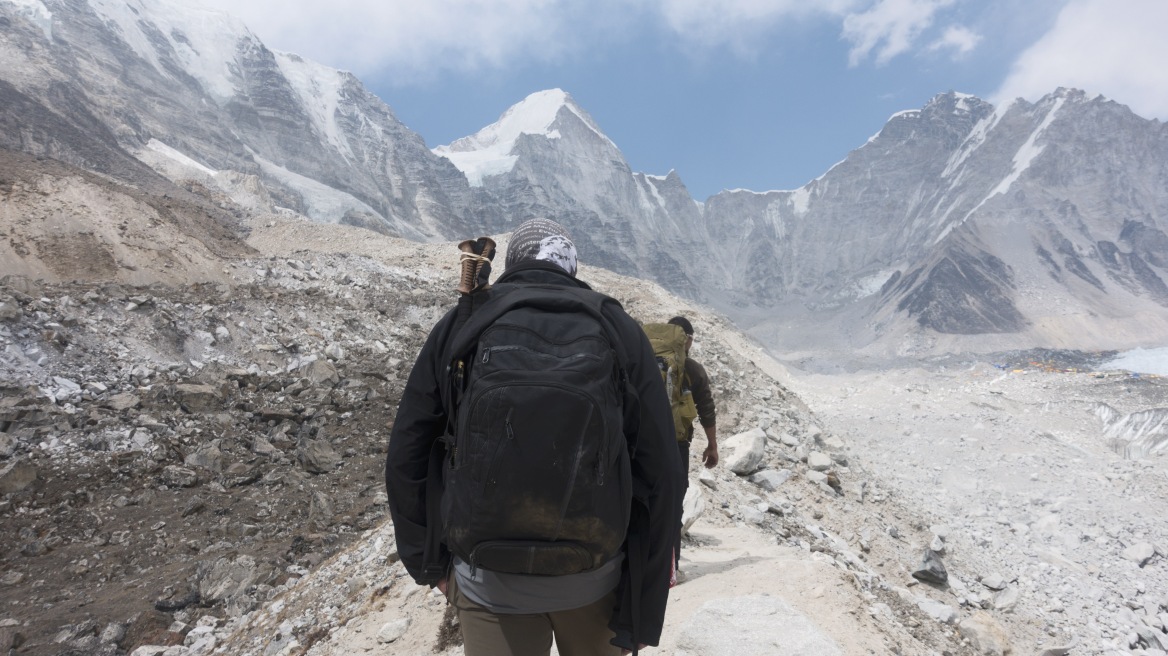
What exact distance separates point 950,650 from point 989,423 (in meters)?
16.9

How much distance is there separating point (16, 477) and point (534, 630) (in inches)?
320

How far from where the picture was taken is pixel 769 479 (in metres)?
8.91

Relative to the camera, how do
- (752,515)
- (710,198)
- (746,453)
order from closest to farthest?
1. (752,515)
2. (746,453)
3. (710,198)

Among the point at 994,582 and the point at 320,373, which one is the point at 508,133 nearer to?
the point at 320,373

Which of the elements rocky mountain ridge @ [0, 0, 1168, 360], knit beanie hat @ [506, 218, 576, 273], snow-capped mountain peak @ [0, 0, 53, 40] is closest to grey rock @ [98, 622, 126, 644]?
knit beanie hat @ [506, 218, 576, 273]

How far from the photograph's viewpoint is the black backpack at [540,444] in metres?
1.54

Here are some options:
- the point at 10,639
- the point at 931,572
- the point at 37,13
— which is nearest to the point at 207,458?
the point at 10,639

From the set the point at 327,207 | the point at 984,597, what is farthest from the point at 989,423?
the point at 327,207

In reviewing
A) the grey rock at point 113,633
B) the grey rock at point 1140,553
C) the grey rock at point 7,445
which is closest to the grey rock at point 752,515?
the grey rock at point 113,633

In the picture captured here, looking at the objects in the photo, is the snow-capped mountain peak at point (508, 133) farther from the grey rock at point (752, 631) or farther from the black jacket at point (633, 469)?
the black jacket at point (633, 469)

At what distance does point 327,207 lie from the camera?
Answer: 221 feet

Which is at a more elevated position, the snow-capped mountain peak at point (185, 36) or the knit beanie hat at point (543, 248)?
the snow-capped mountain peak at point (185, 36)

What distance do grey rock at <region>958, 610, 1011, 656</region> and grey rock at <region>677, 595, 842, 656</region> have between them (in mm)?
2685

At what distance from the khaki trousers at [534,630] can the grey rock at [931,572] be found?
24.2ft
